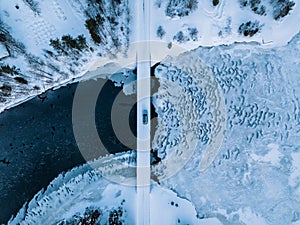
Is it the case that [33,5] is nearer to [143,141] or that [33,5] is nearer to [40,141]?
[40,141]

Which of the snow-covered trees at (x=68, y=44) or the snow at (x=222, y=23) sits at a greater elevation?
the snow at (x=222, y=23)

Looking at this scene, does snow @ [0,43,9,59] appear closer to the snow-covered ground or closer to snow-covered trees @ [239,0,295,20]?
the snow-covered ground

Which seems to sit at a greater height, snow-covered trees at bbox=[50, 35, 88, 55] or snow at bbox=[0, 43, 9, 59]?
snow-covered trees at bbox=[50, 35, 88, 55]

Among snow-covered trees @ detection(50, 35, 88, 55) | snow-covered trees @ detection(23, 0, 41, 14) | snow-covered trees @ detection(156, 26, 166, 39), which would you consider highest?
snow-covered trees @ detection(23, 0, 41, 14)

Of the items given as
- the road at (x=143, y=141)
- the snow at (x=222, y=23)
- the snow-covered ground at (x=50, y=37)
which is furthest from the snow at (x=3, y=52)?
the snow at (x=222, y=23)

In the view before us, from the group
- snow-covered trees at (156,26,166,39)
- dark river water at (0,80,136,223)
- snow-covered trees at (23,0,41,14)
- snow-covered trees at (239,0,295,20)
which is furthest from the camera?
dark river water at (0,80,136,223)

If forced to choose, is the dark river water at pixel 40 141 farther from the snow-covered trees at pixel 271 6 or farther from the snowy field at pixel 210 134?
the snow-covered trees at pixel 271 6

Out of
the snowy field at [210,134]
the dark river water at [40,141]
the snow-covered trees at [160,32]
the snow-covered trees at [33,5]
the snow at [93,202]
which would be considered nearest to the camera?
the snow-covered trees at [33,5]

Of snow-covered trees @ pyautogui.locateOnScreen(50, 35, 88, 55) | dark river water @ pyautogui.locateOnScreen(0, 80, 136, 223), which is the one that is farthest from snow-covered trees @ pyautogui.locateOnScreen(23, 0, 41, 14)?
dark river water @ pyautogui.locateOnScreen(0, 80, 136, 223)

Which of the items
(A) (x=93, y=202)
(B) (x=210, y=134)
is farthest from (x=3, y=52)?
(B) (x=210, y=134)
